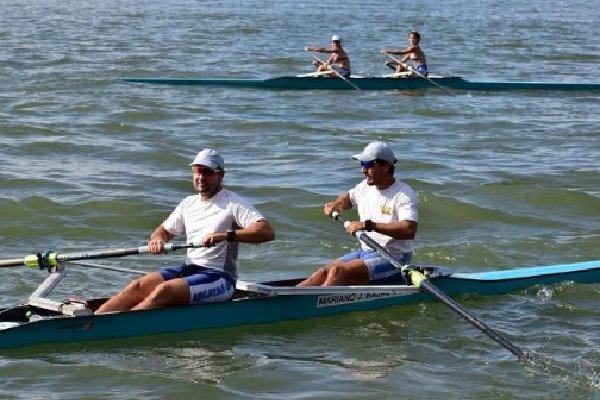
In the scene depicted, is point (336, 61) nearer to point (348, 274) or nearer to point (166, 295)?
point (348, 274)

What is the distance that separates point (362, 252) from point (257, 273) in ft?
6.94

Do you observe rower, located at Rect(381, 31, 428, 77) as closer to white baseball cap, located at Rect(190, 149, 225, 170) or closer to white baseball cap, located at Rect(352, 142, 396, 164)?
white baseball cap, located at Rect(352, 142, 396, 164)

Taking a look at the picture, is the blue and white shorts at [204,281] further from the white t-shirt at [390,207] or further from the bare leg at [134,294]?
the white t-shirt at [390,207]

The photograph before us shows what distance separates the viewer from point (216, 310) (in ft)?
29.8

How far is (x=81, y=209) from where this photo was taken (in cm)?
1400

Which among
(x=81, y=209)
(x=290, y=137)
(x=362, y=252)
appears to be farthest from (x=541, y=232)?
(x=290, y=137)

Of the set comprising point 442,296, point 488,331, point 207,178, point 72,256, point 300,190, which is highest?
point 207,178

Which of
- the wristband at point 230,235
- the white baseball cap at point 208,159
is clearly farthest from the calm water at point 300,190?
the white baseball cap at point 208,159

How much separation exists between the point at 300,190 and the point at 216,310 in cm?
632

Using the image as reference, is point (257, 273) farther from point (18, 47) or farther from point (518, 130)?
point (18, 47)

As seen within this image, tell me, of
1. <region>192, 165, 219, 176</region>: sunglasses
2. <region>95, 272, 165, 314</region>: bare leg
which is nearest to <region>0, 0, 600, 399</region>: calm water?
<region>95, 272, 165, 314</region>: bare leg

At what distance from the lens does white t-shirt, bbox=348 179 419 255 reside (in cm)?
948

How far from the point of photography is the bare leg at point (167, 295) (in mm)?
8797

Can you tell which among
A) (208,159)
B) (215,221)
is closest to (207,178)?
(208,159)
